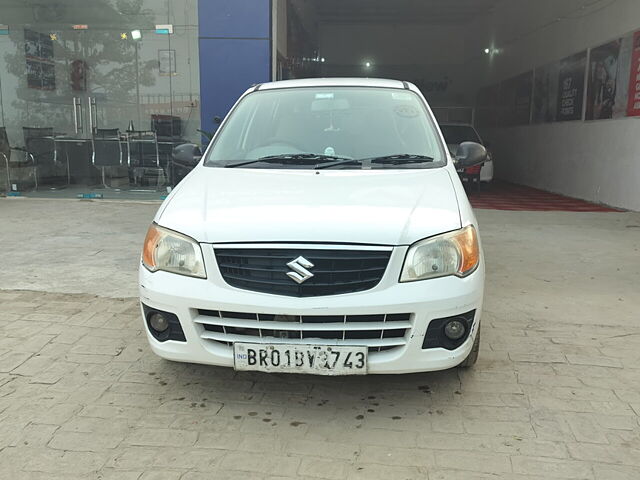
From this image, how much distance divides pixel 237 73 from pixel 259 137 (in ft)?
20.1

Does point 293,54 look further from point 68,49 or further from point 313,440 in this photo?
point 313,440

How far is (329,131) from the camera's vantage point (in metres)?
3.78

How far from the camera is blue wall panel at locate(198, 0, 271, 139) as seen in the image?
931 cm

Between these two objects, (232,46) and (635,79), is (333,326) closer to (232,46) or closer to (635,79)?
(232,46)

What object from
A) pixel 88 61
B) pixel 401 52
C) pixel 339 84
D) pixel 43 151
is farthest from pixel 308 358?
pixel 401 52

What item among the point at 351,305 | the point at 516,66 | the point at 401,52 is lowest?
the point at 351,305

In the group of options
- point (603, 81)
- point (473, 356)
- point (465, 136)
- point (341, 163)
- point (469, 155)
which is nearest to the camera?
point (473, 356)

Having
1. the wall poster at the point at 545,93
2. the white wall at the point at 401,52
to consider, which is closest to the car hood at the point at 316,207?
the wall poster at the point at 545,93

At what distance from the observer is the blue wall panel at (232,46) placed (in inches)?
367

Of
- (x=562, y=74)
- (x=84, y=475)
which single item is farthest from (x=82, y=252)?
(x=562, y=74)

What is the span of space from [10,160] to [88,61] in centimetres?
240

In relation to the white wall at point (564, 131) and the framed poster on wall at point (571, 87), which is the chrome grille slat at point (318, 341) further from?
the framed poster on wall at point (571, 87)

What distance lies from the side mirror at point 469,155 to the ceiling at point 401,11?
1327cm

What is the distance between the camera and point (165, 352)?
2695mm
